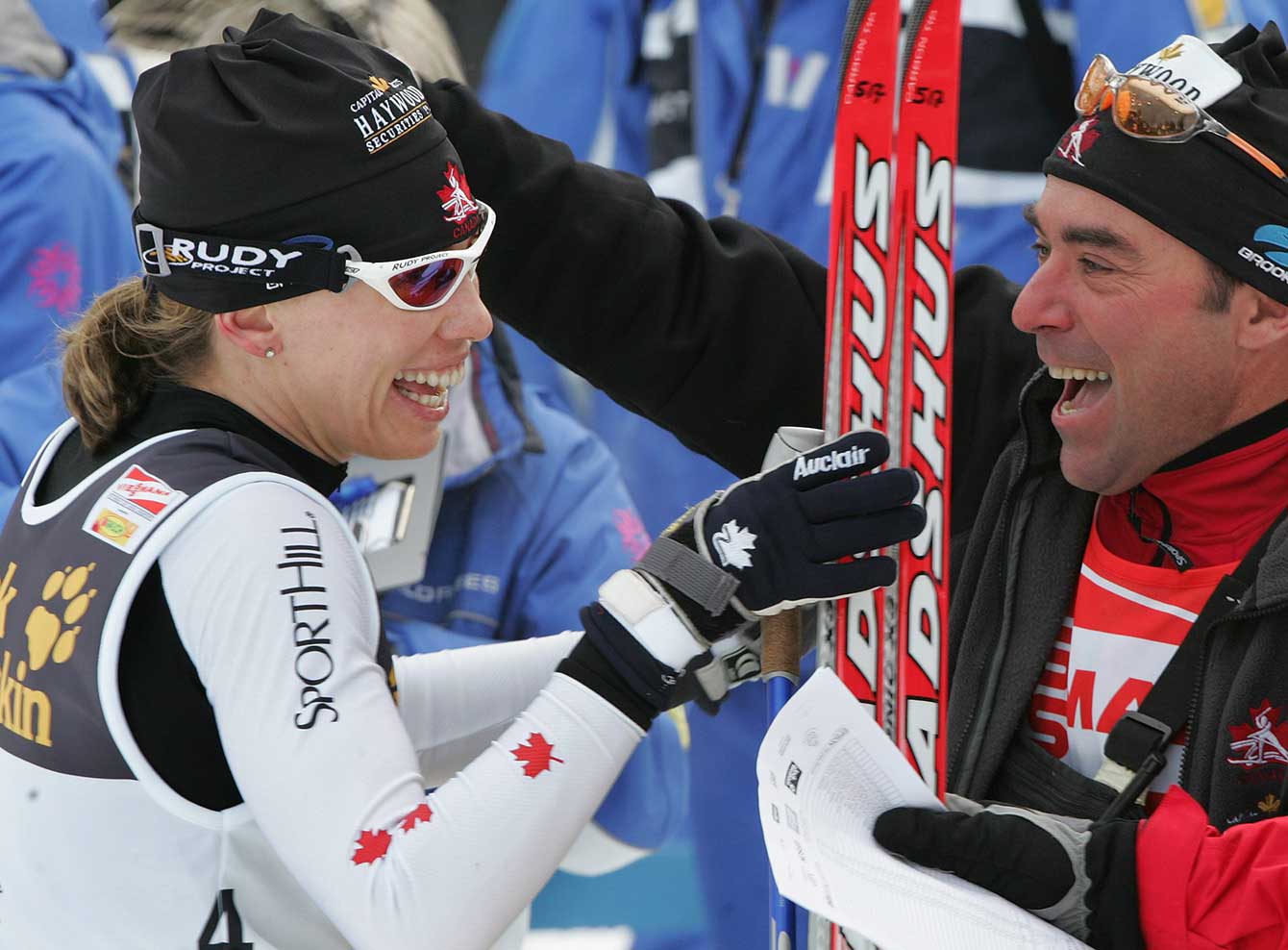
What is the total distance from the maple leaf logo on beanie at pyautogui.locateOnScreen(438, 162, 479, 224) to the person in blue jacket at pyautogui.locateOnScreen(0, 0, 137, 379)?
1.75m

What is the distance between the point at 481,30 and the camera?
4547 mm

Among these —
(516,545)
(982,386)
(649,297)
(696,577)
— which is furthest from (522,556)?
(696,577)

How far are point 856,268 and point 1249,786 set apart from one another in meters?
0.74

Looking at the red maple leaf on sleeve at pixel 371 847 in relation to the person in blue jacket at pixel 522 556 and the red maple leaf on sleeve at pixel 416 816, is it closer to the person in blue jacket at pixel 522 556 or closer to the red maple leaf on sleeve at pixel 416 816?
the red maple leaf on sleeve at pixel 416 816

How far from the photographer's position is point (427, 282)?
5.96 ft

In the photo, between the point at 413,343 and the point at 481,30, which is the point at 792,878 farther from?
the point at 481,30

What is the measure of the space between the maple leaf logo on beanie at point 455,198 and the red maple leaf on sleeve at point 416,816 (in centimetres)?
67

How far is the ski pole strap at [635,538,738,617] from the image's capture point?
1715mm

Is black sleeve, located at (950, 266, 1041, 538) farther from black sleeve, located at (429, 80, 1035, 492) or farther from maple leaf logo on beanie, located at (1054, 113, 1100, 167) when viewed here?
maple leaf logo on beanie, located at (1054, 113, 1100, 167)

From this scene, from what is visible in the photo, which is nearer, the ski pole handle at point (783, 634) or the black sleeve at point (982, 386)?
the ski pole handle at point (783, 634)

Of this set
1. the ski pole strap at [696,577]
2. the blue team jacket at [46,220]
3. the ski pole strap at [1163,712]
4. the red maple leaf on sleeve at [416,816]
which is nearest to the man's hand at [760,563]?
the ski pole strap at [696,577]

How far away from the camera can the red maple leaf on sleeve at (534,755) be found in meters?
1.62

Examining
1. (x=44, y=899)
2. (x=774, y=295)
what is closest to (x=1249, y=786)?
(x=774, y=295)

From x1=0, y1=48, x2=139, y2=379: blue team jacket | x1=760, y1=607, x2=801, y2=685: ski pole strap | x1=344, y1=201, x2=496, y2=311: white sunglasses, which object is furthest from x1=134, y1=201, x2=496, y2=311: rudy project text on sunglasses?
x1=0, y1=48, x2=139, y2=379: blue team jacket
